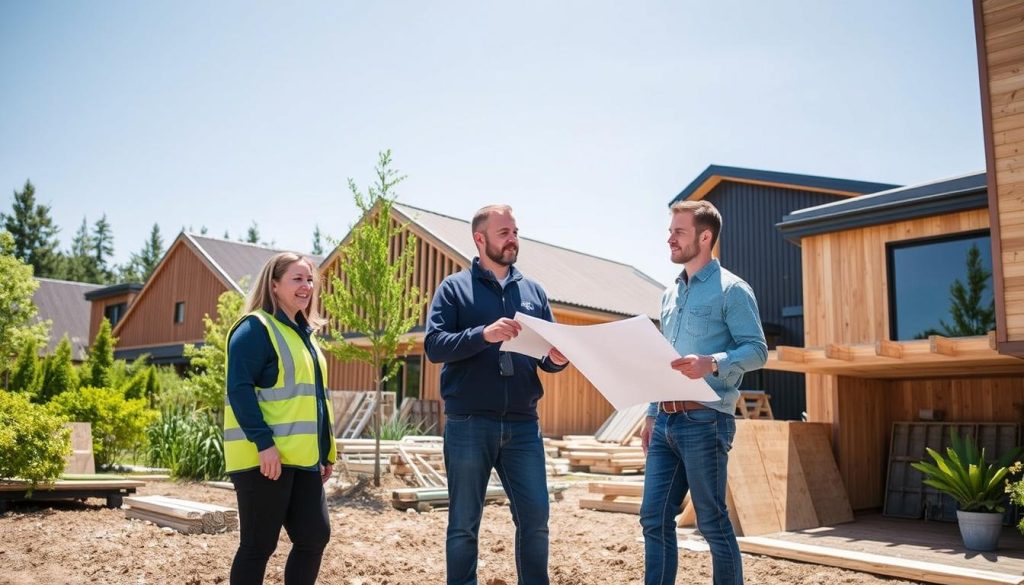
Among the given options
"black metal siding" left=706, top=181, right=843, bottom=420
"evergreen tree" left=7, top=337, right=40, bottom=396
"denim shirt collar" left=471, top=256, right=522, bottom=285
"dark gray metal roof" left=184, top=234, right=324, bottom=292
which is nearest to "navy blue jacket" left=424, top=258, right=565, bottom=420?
"denim shirt collar" left=471, top=256, right=522, bottom=285

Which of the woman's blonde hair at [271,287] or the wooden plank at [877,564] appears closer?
the woman's blonde hair at [271,287]

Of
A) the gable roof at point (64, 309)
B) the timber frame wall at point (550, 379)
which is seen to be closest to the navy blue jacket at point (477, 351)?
the timber frame wall at point (550, 379)

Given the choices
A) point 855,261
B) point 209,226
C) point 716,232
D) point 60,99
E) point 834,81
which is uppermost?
point 209,226

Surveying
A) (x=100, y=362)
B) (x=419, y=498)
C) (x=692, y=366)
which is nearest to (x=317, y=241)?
(x=100, y=362)

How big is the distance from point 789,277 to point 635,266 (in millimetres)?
12094

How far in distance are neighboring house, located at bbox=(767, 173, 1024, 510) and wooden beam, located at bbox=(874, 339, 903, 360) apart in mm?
1207

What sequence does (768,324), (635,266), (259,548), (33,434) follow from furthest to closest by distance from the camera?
1. (635,266)
2. (768,324)
3. (33,434)
4. (259,548)

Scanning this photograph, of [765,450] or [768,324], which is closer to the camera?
[765,450]

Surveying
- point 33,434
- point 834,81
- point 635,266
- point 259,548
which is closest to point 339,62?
point 33,434

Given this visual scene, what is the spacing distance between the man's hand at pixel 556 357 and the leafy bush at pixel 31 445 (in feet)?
20.4

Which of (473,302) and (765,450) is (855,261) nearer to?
(765,450)

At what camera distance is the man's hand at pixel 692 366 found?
324 cm

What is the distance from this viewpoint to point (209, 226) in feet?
254

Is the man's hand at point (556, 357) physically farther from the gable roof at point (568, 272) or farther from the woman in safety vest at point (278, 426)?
the gable roof at point (568, 272)
